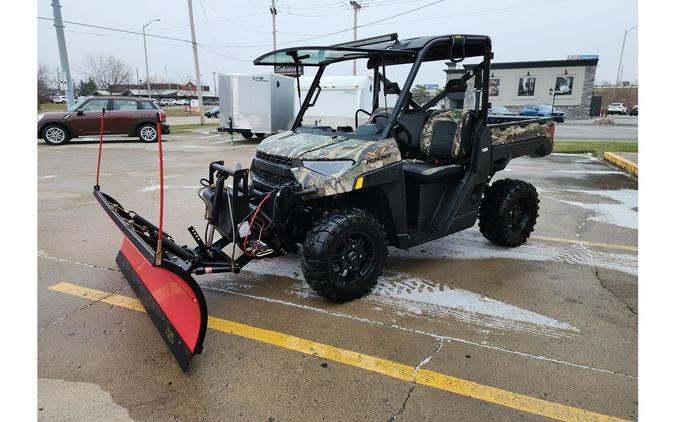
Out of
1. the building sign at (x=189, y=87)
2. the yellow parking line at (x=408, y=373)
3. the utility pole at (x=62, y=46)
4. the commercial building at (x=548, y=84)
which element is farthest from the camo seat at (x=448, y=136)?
the building sign at (x=189, y=87)

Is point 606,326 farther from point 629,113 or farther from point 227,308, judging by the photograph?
point 629,113

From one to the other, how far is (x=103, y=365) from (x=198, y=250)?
1057mm

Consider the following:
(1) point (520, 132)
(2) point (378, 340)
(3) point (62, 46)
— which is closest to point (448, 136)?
(1) point (520, 132)

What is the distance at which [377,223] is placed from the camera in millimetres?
3580

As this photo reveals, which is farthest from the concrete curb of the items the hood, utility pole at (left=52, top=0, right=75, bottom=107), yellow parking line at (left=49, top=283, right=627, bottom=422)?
utility pole at (left=52, top=0, right=75, bottom=107)

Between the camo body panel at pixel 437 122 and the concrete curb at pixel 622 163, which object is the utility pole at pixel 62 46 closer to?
the camo body panel at pixel 437 122

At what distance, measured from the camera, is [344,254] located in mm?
3469

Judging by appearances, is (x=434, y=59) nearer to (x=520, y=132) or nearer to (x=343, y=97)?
(x=520, y=132)

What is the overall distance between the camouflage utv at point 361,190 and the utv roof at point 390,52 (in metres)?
0.01

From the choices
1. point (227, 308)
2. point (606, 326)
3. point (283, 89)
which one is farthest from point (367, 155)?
point (283, 89)

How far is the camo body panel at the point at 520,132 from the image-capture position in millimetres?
4551

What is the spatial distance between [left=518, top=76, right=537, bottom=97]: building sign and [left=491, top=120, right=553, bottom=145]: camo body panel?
35809 mm

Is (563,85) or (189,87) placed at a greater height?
(189,87)

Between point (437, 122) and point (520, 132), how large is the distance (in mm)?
1107
